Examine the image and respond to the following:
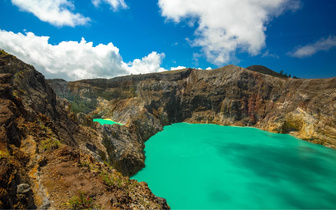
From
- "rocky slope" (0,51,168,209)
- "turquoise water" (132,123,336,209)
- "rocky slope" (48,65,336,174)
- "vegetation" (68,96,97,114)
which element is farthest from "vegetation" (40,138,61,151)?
"vegetation" (68,96,97,114)

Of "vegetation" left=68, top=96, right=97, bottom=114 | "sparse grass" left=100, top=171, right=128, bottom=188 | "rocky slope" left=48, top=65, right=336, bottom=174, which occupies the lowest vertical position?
"sparse grass" left=100, top=171, right=128, bottom=188

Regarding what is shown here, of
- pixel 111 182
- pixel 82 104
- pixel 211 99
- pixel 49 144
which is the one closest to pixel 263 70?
pixel 211 99

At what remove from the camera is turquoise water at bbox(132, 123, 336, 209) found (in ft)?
37.7

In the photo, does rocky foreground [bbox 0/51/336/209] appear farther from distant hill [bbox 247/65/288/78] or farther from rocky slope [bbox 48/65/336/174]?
distant hill [bbox 247/65/288/78]

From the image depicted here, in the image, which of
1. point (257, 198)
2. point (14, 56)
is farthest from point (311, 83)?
point (14, 56)

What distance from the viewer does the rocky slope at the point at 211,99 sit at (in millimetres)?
31594

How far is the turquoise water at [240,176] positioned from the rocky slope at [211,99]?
35.0 feet

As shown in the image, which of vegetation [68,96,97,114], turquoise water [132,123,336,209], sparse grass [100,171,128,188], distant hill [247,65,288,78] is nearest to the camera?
sparse grass [100,171,128,188]

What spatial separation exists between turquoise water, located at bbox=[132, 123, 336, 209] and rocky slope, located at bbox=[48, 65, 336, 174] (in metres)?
10.7

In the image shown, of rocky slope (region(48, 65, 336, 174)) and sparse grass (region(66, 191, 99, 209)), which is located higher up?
rocky slope (region(48, 65, 336, 174))

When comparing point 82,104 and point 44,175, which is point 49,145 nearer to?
point 44,175

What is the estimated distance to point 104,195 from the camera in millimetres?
4730

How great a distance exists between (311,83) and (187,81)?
29884 mm

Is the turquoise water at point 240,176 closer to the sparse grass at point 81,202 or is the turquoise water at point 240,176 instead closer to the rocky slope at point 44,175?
the rocky slope at point 44,175
